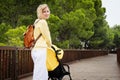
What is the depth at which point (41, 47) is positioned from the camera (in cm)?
581

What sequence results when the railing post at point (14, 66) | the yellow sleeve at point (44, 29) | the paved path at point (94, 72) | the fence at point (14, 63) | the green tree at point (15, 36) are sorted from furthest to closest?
the green tree at point (15, 36) → the paved path at point (94, 72) → the railing post at point (14, 66) → the fence at point (14, 63) → the yellow sleeve at point (44, 29)

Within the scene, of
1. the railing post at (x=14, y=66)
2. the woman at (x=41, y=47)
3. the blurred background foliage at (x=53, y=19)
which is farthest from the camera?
the blurred background foliage at (x=53, y=19)

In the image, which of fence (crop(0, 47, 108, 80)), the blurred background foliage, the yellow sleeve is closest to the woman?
the yellow sleeve

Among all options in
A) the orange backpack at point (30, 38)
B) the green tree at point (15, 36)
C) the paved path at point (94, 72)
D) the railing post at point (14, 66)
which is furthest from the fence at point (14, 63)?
the green tree at point (15, 36)

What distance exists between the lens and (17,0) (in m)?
28.6

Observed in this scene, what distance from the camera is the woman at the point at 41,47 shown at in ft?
18.8

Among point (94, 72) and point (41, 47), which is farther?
point (94, 72)

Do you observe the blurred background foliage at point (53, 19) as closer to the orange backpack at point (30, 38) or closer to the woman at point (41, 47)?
the orange backpack at point (30, 38)

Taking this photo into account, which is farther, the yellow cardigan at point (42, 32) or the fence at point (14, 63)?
the fence at point (14, 63)

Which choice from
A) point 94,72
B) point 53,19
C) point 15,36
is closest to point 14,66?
point 94,72

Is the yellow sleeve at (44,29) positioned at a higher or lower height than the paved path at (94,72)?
higher

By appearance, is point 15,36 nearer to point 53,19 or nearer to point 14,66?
point 53,19

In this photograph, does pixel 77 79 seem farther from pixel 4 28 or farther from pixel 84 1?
pixel 84 1

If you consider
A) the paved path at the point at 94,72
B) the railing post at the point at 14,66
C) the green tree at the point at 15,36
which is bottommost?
the paved path at the point at 94,72
